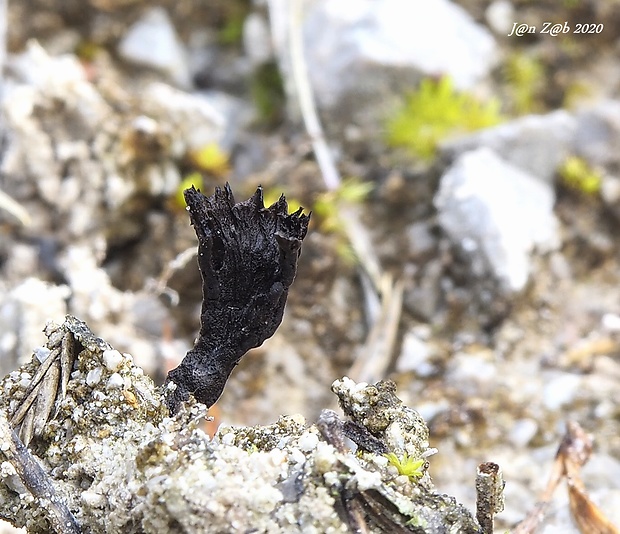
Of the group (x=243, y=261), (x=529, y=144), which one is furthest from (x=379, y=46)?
(x=243, y=261)

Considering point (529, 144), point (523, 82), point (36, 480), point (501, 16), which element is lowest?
point (36, 480)

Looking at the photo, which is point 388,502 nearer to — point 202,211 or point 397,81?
point 202,211

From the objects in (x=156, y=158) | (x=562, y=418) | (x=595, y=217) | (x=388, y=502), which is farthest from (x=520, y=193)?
(x=388, y=502)

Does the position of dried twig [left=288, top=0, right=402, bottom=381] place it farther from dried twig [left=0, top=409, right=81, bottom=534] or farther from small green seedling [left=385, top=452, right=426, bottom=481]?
dried twig [left=0, top=409, right=81, bottom=534]

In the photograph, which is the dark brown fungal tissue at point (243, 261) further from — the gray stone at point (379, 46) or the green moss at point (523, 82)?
the green moss at point (523, 82)

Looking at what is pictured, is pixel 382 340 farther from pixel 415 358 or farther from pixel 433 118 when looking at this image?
pixel 433 118

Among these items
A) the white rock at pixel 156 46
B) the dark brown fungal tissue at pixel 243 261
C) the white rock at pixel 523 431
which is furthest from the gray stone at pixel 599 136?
the dark brown fungal tissue at pixel 243 261
